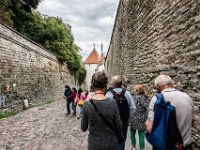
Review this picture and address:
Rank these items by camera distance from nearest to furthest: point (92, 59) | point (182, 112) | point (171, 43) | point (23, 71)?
point (182, 112)
point (171, 43)
point (23, 71)
point (92, 59)

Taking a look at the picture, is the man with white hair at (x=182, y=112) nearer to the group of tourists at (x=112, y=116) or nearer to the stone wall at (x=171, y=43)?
the group of tourists at (x=112, y=116)

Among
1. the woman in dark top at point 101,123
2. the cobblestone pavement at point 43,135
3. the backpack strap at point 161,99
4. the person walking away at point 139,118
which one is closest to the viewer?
the woman in dark top at point 101,123

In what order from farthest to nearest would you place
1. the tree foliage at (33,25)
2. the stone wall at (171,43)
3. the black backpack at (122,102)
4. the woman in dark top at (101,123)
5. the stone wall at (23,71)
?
the tree foliage at (33,25), the stone wall at (23,71), the stone wall at (171,43), the black backpack at (122,102), the woman in dark top at (101,123)

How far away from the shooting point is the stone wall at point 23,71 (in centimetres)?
1515

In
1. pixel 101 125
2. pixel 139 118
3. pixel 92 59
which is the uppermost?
pixel 92 59

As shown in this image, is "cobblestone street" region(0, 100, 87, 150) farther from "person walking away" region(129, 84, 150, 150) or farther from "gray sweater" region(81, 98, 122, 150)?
"gray sweater" region(81, 98, 122, 150)

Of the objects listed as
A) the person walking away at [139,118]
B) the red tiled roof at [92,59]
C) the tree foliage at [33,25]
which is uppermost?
the red tiled roof at [92,59]

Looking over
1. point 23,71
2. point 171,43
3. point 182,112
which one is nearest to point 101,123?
point 182,112

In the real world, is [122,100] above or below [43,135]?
above

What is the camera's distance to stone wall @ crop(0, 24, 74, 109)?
15155mm

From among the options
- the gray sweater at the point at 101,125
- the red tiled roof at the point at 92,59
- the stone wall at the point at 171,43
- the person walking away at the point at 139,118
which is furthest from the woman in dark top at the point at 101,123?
the red tiled roof at the point at 92,59

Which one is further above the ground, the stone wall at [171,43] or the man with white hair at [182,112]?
the stone wall at [171,43]

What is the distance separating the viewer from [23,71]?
717 inches

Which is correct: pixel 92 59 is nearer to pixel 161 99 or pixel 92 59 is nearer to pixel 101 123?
pixel 161 99
